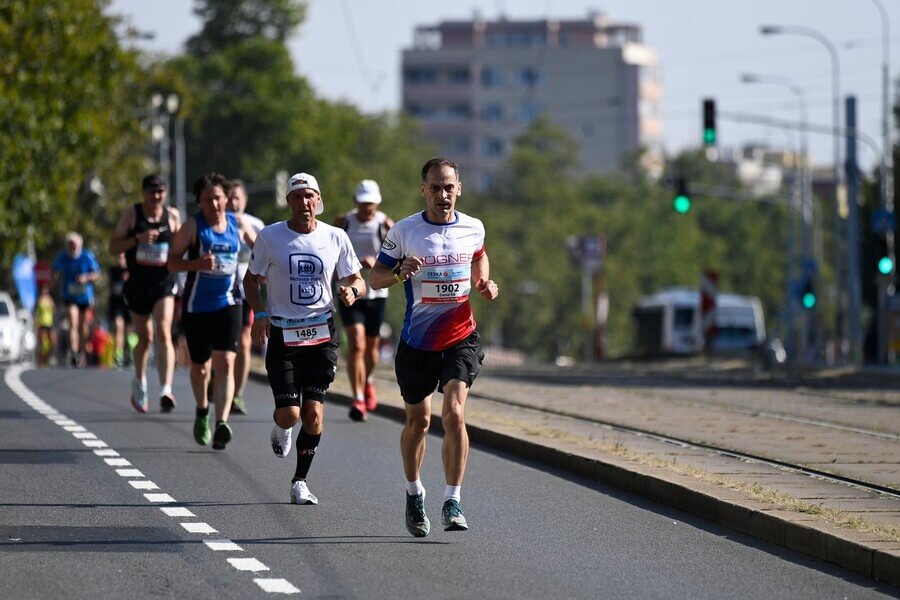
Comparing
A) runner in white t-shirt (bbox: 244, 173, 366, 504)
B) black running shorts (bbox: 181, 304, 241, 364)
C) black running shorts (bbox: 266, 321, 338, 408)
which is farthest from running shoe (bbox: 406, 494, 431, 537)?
black running shorts (bbox: 181, 304, 241, 364)

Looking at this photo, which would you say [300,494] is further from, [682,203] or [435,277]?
[682,203]

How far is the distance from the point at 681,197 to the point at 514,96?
423 ft

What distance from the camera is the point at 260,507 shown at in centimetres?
1152

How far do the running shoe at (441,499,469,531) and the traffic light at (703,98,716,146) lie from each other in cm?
3420

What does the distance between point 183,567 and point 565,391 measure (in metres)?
15.6

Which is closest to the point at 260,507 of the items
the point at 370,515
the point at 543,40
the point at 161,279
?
the point at 370,515

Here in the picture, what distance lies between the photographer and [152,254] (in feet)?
54.2

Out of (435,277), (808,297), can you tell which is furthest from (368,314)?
(808,297)

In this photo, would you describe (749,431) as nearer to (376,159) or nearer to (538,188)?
(376,159)

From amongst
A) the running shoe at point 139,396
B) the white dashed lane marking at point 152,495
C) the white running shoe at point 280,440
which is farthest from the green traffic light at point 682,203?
the white running shoe at point 280,440

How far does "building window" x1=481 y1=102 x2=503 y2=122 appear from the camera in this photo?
593ft

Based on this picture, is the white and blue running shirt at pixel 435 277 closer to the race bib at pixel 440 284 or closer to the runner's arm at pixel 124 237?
the race bib at pixel 440 284

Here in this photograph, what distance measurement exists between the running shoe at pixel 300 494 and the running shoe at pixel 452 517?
4.61 feet

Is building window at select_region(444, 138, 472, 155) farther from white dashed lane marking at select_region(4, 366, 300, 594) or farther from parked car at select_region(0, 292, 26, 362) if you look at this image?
white dashed lane marking at select_region(4, 366, 300, 594)
